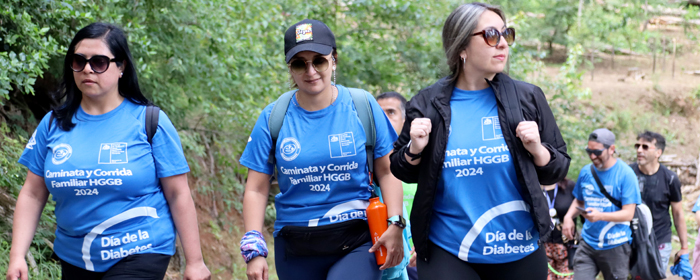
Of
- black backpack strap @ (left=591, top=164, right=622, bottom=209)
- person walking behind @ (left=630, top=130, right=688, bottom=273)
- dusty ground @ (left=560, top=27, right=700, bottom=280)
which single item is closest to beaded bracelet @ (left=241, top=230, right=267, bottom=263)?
black backpack strap @ (left=591, top=164, right=622, bottom=209)

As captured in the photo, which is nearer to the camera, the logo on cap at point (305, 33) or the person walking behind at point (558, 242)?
the logo on cap at point (305, 33)

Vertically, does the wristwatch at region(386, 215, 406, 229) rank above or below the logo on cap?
below

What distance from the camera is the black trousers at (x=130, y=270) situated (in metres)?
2.90

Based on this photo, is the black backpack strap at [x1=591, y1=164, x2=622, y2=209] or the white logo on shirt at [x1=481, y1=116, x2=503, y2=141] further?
the black backpack strap at [x1=591, y1=164, x2=622, y2=209]

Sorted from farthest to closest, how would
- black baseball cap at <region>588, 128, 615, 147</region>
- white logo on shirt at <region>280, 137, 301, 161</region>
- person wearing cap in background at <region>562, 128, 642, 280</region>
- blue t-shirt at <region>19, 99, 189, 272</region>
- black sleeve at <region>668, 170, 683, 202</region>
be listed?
black sleeve at <region>668, 170, 683, 202</region>
black baseball cap at <region>588, 128, 615, 147</region>
person wearing cap in background at <region>562, 128, 642, 280</region>
white logo on shirt at <region>280, 137, 301, 161</region>
blue t-shirt at <region>19, 99, 189, 272</region>

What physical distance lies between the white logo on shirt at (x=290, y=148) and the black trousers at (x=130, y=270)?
74cm

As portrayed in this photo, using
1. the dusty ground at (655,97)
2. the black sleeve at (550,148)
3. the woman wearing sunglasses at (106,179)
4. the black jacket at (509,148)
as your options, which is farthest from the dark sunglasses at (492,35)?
the dusty ground at (655,97)

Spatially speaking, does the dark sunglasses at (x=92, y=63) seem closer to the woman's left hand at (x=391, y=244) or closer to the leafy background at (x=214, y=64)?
the leafy background at (x=214, y=64)

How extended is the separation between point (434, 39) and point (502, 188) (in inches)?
306

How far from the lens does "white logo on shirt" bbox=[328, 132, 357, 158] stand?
10.2 feet

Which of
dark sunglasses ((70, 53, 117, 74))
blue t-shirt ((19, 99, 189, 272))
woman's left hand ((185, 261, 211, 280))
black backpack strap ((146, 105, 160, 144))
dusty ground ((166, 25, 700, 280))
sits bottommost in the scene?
dusty ground ((166, 25, 700, 280))

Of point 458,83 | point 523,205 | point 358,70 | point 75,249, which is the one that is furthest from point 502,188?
point 358,70

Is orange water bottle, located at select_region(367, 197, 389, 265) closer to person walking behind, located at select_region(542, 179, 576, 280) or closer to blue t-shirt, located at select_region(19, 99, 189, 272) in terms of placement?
blue t-shirt, located at select_region(19, 99, 189, 272)

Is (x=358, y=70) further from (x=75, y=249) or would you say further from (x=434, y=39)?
(x=75, y=249)
